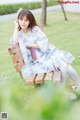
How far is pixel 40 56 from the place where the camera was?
17.9 feet

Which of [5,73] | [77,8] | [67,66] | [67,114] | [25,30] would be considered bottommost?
[77,8]

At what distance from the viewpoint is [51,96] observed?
697mm

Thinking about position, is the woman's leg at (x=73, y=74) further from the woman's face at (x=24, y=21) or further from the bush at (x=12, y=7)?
the bush at (x=12, y=7)

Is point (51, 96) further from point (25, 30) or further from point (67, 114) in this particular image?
point (25, 30)

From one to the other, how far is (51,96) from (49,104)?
1 cm

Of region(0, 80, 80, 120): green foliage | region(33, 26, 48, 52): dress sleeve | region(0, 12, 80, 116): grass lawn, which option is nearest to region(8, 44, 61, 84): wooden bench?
region(0, 12, 80, 116): grass lawn

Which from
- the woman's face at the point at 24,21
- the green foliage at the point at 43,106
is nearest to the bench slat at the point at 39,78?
the woman's face at the point at 24,21

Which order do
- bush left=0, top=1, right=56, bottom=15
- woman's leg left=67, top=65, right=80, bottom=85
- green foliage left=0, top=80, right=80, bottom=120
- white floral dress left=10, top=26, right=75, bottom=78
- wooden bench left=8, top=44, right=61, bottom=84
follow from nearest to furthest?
green foliage left=0, top=80, right=80, bottom=120 → wooden bench left=8, top=44, right=61, bottom=84 → white floral dress left=10, top=26, right=75, bottom=78 → woman's leg left=67, top=65, right=80, bottom=85 → bush left=0, top=1, right=56, bottom=15

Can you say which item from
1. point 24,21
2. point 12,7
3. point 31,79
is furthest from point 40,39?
A: point 12,7

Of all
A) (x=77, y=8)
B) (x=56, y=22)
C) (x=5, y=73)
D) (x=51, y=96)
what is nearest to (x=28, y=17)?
(x=5, y=73)

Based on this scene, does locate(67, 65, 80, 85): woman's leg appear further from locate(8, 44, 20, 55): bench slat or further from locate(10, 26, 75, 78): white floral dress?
locate(8, 44, 20, 55): bench slat

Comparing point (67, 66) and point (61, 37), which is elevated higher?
point (67, 66)

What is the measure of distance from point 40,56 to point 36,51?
0.09 metres

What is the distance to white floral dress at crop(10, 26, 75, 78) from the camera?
5.26m
